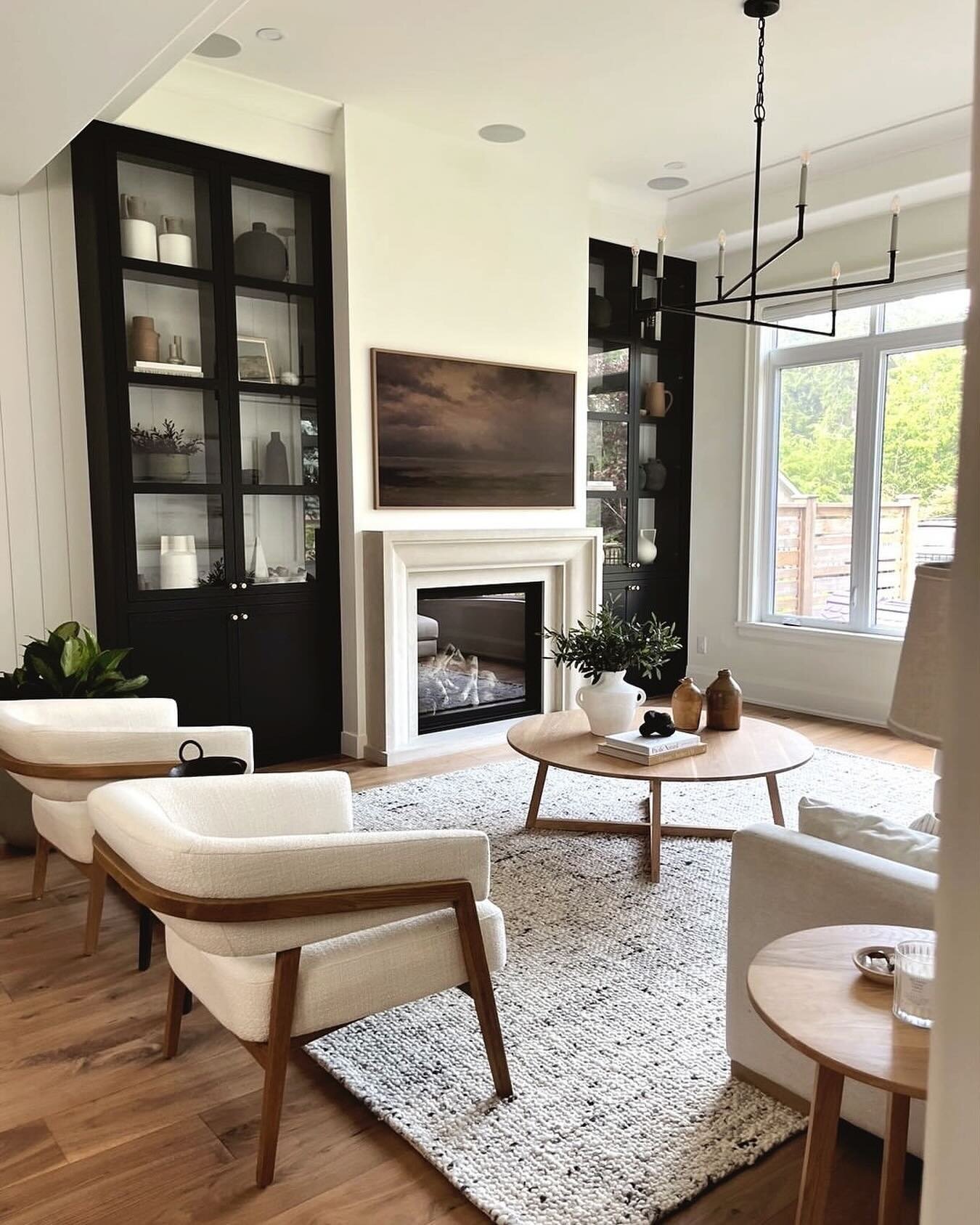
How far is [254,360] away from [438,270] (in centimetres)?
109

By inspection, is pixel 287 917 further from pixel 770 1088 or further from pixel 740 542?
pixel 740 542

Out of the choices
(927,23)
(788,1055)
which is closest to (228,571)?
(788,1055)

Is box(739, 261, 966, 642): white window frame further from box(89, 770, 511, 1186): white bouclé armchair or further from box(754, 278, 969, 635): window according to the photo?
box(89, 770, 511, 1186): white bouclé armchair

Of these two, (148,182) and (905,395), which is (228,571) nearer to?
(148,182)

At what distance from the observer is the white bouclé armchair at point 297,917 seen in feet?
5.57

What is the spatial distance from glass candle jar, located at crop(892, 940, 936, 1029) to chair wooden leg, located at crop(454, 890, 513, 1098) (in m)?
0.86

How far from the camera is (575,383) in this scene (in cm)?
560

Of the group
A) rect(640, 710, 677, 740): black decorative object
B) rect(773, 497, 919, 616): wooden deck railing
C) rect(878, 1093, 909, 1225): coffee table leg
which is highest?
rect(773, 497, 919, 616): wooden deck railing

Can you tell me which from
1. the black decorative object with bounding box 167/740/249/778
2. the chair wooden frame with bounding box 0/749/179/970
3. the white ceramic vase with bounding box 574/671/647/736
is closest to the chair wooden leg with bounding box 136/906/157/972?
the chair wooden frame with bounding box 0/749/179/970

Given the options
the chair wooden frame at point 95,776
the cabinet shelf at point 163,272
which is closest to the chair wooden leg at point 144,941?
the chair wooden frame at point 95,776

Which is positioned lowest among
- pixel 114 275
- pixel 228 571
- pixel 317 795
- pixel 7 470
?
pixel 317 795

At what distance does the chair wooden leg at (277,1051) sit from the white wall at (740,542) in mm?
4471

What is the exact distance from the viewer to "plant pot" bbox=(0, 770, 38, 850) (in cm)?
362

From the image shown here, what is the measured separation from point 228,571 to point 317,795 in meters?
2.44
